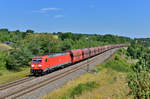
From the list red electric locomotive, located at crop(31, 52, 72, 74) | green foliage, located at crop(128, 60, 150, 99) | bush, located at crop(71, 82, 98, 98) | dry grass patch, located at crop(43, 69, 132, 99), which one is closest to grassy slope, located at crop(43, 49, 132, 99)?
dry grass patch, located at crop(43, 69, 132, 99)

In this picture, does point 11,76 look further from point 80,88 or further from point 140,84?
point 140,84

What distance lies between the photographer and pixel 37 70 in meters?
28.4

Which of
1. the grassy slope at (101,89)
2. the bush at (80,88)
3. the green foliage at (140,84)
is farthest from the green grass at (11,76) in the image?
the green foliage at (140,84)

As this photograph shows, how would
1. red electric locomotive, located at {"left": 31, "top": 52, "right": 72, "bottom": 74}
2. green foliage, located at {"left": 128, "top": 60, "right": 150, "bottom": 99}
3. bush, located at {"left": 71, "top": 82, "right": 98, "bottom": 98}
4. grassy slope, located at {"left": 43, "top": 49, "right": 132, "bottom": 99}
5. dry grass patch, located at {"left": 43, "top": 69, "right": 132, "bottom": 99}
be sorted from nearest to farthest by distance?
1. green foliage, located at {"left": 128, "top": 60, "right": 150, "bottom": 99}
2. dry grass patch, located at {"left": 43, "top": 69, "right": 132, "bottom": 99}
3. grassy slope, located at {"left": 43, "top": 49, "right": 132, "bottom": 99}
4. bush, located at {"left": 71, "top": 82, "right": 98, "bottom": 98}
5. red electric locomotive, located at {"left": 31, "top": 52, "right": 72, "bottom": 74}

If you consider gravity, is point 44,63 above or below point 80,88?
above

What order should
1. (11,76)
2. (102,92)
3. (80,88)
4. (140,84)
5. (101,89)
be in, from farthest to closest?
1. (11,76)
2. (80,88)
3. (101,89)
4. (102,92)
5. (140,84)

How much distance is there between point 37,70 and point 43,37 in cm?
3585

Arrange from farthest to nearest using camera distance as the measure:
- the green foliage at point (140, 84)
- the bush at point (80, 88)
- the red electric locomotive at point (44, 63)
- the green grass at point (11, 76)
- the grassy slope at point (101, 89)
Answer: the red electric locomotive at point (44, 63) < the green grass at point (11, 76) < the bush at point (80, 88) < the grassy slope at point (101, 89) < the green foliage at point (140, 84)

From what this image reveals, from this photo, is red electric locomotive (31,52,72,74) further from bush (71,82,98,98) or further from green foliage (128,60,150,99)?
green foliage (128,60,150,99)

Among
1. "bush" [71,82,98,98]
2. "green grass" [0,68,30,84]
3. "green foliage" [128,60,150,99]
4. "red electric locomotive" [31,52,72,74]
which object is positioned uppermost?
"green foliage" [128,60,150,99]

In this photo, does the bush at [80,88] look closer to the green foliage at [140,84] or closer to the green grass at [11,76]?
the green foliage at [140,84]

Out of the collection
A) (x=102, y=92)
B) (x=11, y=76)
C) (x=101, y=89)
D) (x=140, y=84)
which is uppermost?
(x=140, y=84)

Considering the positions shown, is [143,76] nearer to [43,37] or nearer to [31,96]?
[31,96]

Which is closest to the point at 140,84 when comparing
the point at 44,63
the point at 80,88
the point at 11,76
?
the point at 80,88
